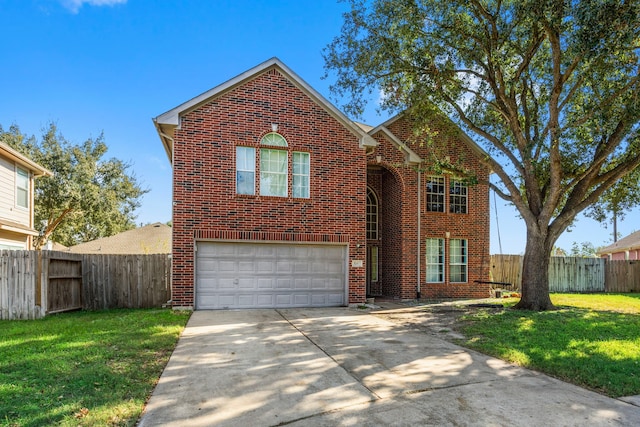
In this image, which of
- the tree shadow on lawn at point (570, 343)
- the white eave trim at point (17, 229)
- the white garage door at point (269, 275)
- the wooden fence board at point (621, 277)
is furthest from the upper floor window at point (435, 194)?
the white eave trim at point (17, 229)

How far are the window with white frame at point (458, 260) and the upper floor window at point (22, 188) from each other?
17.4 m

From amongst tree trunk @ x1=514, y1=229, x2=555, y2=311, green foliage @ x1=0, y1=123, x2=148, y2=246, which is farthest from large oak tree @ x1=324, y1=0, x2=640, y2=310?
green foliage @ x1=0, y1=123, x2=148, y2=246

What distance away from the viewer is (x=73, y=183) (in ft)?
82.4

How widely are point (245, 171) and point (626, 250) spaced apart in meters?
31.8

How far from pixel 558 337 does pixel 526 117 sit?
7834 millimetres

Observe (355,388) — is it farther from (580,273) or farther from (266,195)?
(580,273)

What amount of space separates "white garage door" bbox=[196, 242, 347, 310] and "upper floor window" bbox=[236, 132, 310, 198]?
1687mm

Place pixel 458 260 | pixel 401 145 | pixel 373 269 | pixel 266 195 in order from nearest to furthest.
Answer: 1. pixel 266 195
2. pixel 401 145
3. pixel 458 260
4. pixel 373 269

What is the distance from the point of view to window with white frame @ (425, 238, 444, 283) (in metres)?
15.6

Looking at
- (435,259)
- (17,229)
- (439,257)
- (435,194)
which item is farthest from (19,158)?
(439,257)

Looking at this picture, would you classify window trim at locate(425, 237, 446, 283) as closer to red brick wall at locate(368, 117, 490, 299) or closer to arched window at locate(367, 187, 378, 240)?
red brick wall at locate(368, 117, 490, 299)

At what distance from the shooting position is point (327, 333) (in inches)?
330

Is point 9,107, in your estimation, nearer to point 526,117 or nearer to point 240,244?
point 240,244

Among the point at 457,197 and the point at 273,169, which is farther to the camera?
the point at 457,197
